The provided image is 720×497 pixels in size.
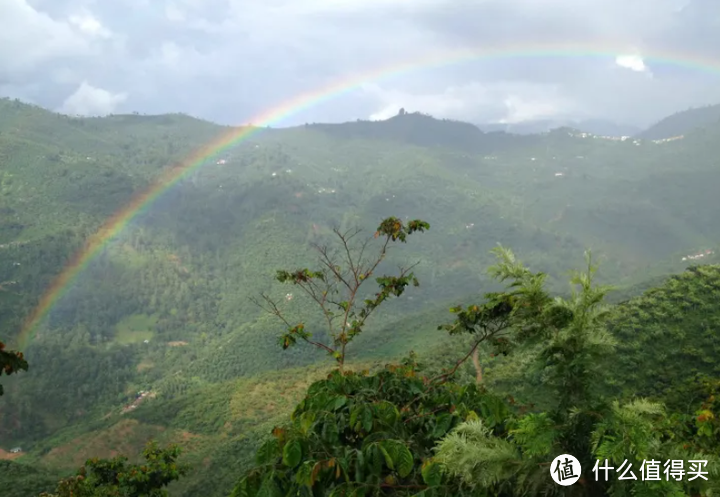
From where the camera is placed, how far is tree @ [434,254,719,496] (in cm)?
318

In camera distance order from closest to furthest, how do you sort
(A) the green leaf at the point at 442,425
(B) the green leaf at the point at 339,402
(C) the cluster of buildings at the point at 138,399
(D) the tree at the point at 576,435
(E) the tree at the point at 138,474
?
(D) the tree at the point at 576,435, (A) the green leaf at the point at 442,425, (B) the green leaf at the point at 339,402, (E) the tree at the point at 138,474, (C) the cluster of buildings at the point at 138,399

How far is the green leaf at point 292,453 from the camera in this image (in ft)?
13.3

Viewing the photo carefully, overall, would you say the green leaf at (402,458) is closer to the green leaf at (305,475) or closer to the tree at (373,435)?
the tree at (373,435)

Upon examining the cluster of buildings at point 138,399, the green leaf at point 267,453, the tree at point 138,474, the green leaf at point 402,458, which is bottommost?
the cluster of buildings at point 138,399

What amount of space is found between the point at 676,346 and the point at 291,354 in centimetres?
9300

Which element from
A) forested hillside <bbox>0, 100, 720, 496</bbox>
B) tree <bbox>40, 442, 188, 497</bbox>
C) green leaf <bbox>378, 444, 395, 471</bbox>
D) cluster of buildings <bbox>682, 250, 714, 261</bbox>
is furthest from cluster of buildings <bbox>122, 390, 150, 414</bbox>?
cluster of buildings <bbox>682, 250, 714, 261</bbox>

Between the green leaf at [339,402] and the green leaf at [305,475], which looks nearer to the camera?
the green leaf at [305,475]

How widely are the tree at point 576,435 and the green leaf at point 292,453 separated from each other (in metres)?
1.26

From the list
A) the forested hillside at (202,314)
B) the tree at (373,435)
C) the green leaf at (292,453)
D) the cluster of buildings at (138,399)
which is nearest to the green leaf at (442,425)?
the tree at (373,435)

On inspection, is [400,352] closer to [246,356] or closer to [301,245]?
[246,356]

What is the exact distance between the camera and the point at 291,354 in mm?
109188

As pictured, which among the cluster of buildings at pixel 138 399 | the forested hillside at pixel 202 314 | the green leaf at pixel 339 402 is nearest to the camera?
the green leaf at pixel 339 402

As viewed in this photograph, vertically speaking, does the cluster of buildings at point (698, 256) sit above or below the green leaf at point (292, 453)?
below

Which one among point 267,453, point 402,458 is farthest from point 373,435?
point 267,453
